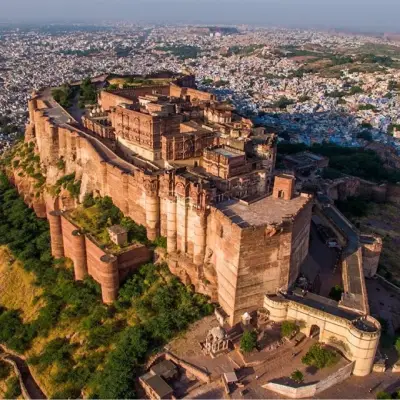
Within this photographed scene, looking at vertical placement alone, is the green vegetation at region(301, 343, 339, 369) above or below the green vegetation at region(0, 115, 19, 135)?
above

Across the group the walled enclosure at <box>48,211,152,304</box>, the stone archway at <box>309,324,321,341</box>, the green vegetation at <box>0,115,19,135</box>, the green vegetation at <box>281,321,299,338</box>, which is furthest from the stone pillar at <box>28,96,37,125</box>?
the stone archway at <box>309,324,321,341</box>

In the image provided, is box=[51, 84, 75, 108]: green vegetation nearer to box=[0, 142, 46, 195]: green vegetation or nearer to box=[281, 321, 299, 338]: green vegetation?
box=[0, 142, 46, 195]: green vegetation

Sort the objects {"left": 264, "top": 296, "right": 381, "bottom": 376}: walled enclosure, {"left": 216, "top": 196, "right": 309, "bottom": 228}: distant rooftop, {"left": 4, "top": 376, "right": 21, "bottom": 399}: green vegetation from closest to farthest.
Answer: {"left": 264, "top": 296, "right": 381, "bottom": 376}: walled enclosure
{"left": 216, "top": 196, "right": 309, "bottom": 228}: distant rooftop
{"left": 4, "top": 376, "right": 21, "bottom": 399}: green vegetation

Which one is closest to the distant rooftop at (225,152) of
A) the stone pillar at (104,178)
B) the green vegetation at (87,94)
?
the stone pillar at (104,178)

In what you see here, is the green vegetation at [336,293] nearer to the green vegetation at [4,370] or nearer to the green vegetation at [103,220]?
the green vegetation at [103,220]

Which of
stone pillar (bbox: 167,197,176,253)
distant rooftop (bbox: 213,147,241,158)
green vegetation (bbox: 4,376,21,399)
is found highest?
distant rooftop (bbox: 213,147,241,158)

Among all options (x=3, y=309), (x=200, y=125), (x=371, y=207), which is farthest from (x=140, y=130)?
(x=371, y=207)
